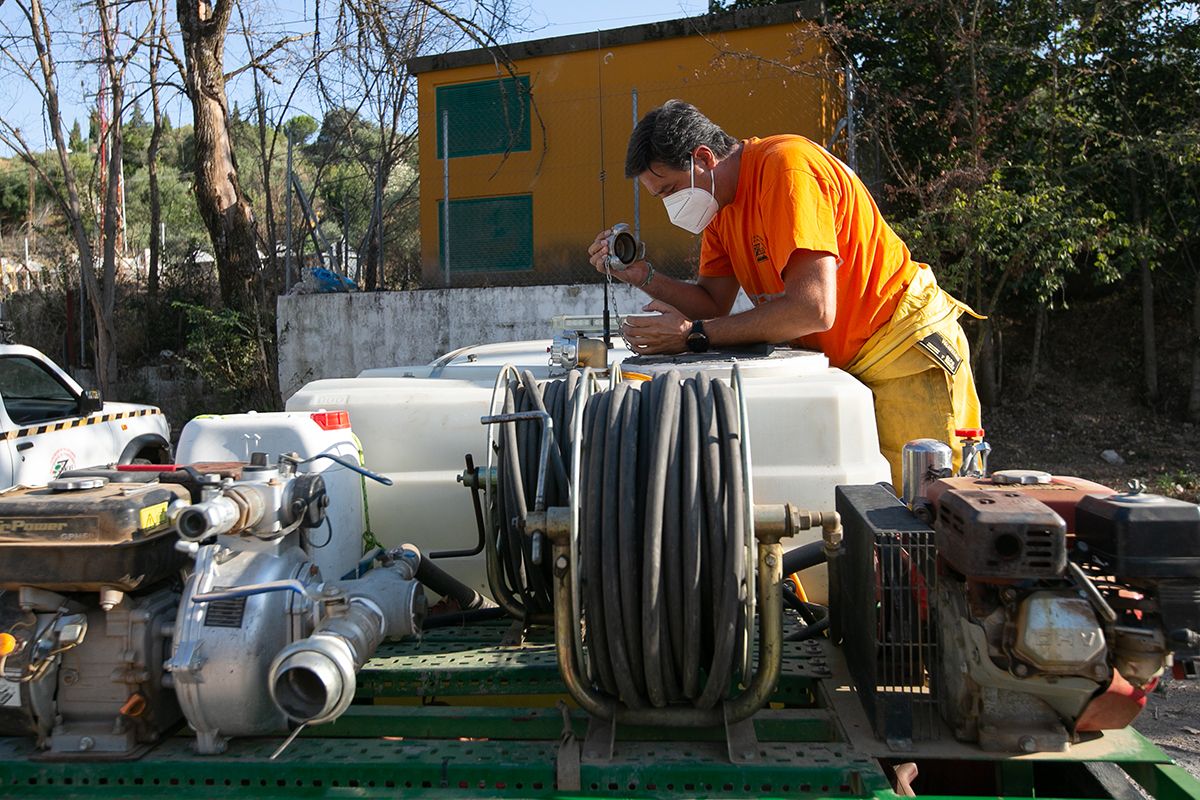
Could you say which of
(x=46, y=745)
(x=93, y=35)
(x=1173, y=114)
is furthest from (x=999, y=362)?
(x=93, y=35)

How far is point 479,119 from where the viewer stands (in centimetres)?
1429

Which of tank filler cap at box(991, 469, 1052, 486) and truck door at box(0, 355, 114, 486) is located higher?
tank filler cap at box(991, 469, 1052, 486)

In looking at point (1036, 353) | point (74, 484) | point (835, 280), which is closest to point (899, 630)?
point (835, 280)

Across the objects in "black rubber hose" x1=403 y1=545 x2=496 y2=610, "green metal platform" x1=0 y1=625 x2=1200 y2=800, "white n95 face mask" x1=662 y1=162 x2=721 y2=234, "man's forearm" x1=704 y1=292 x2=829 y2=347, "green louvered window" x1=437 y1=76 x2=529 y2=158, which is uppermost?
"green louvered window" x1=437 y1=76 x2=529 y2=158

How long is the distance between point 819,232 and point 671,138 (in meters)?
0.67

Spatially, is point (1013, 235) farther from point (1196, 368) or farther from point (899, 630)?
point (899, 630)

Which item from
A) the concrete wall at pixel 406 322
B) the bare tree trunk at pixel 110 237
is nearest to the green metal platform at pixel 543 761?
the concrete wall at pixel 406 322

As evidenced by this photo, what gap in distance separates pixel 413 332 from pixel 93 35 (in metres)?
5.52

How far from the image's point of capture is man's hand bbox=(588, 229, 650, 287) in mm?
3615

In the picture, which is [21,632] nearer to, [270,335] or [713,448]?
[713,448]

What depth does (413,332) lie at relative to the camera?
11.3 meters

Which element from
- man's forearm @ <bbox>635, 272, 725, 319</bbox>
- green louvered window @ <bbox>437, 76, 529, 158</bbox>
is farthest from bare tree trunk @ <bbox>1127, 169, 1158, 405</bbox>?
man's forearm @ <bbox>635, 272, 725, 319</bbox>

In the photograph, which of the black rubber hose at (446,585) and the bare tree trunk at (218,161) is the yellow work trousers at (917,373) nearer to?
the black rubber hose at (446,585)

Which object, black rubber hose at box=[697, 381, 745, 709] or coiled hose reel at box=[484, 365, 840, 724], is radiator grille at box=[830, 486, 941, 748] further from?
black rubber hose at box=[697, 381, 745, 709]
